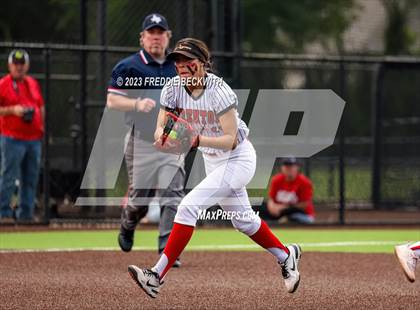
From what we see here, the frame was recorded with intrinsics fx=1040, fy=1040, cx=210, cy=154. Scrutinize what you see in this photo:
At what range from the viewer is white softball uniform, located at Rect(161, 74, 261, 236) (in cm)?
791

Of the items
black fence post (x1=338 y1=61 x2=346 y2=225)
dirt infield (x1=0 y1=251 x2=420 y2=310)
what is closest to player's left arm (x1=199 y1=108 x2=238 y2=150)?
dirt infield (x1=0 y1=251 x2=420 y2=310)

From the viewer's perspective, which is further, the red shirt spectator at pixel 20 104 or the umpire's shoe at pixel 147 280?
the red shirt spectator at pixel 20 104

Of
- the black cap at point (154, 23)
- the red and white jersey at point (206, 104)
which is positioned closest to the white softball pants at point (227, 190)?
the red and white jersey at point (206, 104)

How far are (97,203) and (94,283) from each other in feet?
20.2

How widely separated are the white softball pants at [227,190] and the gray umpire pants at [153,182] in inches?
80.5

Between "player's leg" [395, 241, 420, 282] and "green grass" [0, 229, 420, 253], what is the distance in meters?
4.21

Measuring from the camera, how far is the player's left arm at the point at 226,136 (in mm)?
7785

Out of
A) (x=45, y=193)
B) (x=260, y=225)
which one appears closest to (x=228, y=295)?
(x=260, y=225)

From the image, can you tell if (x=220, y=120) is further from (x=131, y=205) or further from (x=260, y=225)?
(x=131, y=205)

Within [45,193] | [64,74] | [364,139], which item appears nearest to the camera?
[45,193]

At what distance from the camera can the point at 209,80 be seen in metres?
8.09

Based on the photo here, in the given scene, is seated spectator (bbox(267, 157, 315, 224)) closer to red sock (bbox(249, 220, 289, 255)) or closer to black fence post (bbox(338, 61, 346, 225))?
black fence post (bbox(338, 61, 346, 225))

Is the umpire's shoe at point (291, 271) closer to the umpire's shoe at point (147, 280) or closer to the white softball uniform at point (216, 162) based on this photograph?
the white softball uniform at point (216, 162)

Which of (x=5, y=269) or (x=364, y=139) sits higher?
(x=5, y=269)
